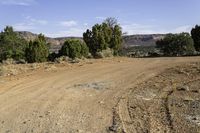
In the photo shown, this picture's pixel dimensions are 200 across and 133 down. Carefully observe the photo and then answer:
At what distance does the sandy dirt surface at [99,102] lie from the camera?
29.8ft

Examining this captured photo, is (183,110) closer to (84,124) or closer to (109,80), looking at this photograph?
(84,124)

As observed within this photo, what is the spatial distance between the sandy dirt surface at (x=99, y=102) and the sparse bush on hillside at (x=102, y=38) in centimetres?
2683

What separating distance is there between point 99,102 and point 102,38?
109 feet

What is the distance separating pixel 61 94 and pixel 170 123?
16.1 ft

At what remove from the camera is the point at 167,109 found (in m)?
10.4

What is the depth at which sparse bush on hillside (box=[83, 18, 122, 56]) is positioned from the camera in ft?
147

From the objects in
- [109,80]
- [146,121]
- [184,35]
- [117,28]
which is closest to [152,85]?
[109,80]

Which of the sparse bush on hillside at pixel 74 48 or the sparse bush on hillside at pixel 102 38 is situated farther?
the sparse bush on hillside at pixel 102 38

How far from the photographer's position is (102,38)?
4456cm

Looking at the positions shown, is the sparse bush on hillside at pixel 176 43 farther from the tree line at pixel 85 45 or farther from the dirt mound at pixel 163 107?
the dirt mound at pixel 163 107

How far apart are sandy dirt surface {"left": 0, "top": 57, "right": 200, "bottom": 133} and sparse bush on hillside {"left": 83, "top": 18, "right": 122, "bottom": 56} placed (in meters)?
26.8

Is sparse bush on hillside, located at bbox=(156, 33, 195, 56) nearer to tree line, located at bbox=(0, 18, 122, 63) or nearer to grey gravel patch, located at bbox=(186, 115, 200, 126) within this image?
tree line, located at bbox=(0, 18, 122, 63)

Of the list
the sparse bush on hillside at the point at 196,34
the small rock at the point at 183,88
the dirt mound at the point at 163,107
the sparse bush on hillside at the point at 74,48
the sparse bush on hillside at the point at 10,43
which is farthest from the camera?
the sparse bush on hillside at the point at 10,43

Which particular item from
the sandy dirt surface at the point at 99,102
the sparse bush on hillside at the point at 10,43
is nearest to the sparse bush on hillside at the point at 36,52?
the sparse bush on hillside at the point at 10,43
